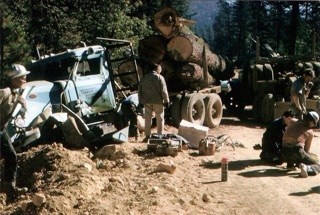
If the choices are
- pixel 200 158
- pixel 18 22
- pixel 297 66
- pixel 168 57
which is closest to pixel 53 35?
pixel 18 22

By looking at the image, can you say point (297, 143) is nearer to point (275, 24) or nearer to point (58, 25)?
point (58, 25)

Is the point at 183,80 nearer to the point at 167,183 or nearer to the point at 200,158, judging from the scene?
the point at 200,158

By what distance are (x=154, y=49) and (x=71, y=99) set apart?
4017 mm

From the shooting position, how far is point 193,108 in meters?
13.7

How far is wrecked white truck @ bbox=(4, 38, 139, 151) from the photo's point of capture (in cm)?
990

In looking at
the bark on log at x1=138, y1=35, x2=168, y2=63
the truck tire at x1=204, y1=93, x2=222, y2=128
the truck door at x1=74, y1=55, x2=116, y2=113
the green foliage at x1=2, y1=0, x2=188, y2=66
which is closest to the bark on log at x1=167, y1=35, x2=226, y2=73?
the bark on log at x1=138, y1=35, x2=168, y2=63

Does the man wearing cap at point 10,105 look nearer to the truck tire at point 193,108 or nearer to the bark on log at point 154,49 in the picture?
the truck tire at point 193,108

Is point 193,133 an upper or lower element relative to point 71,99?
lower

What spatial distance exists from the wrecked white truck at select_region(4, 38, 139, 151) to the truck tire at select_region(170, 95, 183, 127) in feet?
5.82

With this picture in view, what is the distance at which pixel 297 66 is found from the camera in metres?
16.5

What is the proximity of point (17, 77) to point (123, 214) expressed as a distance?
262cm

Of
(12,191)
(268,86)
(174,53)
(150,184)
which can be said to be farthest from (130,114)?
(268,86)

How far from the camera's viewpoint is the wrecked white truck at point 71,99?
9898 mm

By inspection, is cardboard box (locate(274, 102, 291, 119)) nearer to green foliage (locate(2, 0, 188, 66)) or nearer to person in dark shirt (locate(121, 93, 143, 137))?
person in dark shirt (locate(121, 93, 143, 137))
